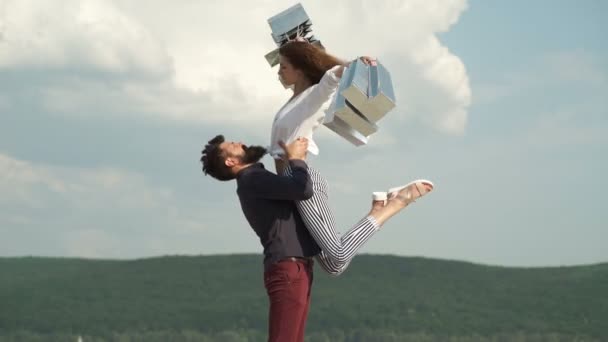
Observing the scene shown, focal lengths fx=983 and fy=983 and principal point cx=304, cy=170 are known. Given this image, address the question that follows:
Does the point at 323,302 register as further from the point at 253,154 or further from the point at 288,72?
the point at 253,154

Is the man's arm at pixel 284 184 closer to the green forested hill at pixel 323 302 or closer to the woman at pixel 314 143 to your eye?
the woman at pixel 314 143

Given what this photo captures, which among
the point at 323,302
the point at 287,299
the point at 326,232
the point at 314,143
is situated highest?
the point at 323,302

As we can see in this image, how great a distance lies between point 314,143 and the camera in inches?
200

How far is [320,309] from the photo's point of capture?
4816cm

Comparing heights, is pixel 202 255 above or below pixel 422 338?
above

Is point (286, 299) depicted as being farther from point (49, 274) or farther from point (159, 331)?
point (49, 274)

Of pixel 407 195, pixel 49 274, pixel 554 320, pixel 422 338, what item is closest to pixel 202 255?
pixel 49 274

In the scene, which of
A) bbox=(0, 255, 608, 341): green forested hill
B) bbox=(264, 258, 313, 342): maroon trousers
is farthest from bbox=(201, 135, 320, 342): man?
bbox=(0, 255, 608, 341): green forested hill

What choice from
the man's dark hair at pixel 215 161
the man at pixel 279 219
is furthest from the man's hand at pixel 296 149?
the man's dark hair at pixel 215 161

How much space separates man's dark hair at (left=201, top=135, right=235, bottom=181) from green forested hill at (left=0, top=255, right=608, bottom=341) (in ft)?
136

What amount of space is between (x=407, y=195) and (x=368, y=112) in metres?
0.49

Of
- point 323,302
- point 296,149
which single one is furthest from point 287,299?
point 323,302

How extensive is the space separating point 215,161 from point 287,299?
2.61ft

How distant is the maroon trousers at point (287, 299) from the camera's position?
4.76 metres
